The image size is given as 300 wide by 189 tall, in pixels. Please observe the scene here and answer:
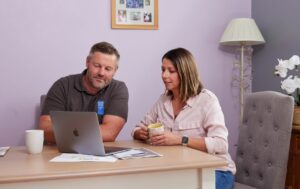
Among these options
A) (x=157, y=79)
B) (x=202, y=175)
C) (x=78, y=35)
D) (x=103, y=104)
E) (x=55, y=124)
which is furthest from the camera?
(x=157, y=79)

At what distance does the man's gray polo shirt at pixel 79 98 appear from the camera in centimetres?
220

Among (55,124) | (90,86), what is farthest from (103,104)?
(55,124)

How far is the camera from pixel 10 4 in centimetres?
285

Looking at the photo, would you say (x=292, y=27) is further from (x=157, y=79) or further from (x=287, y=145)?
(x=287, y=145)

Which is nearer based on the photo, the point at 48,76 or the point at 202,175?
the point at 202,175

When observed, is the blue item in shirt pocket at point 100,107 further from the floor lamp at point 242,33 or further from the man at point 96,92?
the floor lamp at point 242,33

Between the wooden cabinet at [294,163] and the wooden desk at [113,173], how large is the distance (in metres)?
1.06

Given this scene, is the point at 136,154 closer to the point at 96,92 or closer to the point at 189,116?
the point at 189,116

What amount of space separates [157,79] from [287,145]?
152 centimetres

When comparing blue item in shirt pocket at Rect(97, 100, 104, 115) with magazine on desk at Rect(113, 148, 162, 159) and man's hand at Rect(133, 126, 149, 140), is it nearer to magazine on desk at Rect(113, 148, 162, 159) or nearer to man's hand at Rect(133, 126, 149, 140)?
man's hand at Rect(133, 126, 149, 140)

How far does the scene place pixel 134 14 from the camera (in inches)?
125

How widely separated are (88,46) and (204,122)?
4.66 ft

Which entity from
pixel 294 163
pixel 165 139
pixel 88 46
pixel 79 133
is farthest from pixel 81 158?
pixel 88 46

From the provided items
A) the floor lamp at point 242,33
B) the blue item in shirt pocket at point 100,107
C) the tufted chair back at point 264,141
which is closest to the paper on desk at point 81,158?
the blue item in shirt pocket at point 100,107
